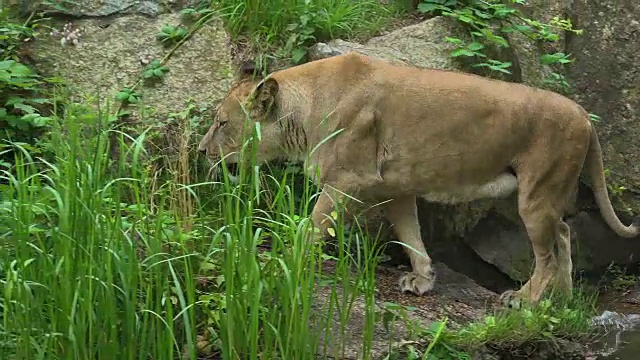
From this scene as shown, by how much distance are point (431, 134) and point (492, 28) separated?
6.22 feet

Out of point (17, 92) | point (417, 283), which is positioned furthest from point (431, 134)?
point (17, 92)

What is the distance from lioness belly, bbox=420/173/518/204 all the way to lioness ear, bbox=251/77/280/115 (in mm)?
1155

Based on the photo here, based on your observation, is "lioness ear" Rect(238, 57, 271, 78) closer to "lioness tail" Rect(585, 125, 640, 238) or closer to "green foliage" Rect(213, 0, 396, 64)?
"green foliage" Rect(213, 0, 396, 64)

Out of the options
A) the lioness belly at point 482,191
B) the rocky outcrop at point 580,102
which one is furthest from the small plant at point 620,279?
the lioness belly at point 482,191

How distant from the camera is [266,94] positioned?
20.9ft

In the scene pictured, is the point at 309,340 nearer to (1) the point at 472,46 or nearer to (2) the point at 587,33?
(1) the point at 472,46

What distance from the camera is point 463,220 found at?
7430mm

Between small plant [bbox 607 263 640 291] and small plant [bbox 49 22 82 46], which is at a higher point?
small plant [bbox 49 22 82 46]

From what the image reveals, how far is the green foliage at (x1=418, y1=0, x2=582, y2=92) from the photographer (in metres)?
7.49

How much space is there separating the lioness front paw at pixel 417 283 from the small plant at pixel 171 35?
106 inches

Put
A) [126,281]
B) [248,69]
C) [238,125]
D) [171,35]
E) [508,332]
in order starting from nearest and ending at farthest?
[126,281], [508,332], [238,125], [248,69], [171,35]

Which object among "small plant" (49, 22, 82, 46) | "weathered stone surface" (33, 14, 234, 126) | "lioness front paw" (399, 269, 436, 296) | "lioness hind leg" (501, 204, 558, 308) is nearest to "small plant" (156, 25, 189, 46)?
"weathered stone surface" (33, 14, 234, 126)

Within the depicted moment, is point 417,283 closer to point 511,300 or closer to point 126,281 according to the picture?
point 511,300

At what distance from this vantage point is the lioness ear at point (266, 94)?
631cm
